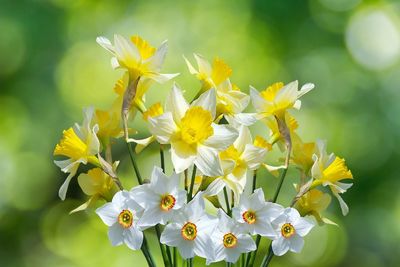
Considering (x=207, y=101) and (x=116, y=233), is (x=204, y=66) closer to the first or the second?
(x=207, y=101)

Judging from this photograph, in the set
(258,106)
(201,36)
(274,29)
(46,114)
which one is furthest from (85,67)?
(258,106)

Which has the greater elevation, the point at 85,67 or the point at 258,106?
the point at 258,106

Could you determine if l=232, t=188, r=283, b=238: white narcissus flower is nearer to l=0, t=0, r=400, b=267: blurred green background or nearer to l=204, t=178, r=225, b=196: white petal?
l=204, t=178, r=225, b=196: white petal

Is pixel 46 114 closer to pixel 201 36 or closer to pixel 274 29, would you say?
pixel 201 36

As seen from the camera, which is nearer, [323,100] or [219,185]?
[219,185]

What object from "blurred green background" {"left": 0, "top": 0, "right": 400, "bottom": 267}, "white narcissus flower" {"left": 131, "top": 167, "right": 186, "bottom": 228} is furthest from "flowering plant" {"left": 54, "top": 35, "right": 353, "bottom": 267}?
"blurred green background" {"left": 0, "top": 0, "right": 400, "bottom": 267}

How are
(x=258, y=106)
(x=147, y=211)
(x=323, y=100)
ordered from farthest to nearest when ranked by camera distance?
(x=323, y=100)
(x=258, y=106)
(x=147, y=211)
